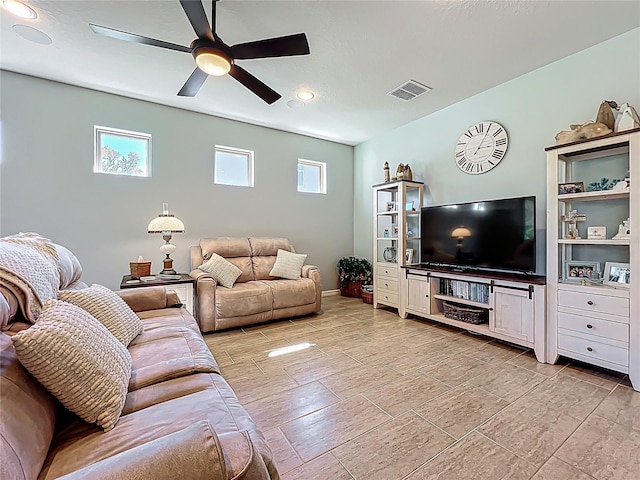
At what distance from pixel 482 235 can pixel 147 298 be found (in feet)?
10.9

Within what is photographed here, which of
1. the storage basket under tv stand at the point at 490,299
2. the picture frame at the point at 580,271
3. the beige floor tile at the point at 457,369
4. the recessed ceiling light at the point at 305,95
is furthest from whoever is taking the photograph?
the recessed ceiling light at the point at 305,95

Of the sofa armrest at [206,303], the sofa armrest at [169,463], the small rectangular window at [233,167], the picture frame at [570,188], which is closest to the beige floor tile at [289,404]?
the sofa armrest at [169,463]

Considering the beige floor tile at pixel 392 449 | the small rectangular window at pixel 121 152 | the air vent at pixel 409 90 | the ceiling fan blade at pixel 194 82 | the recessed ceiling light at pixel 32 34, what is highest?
the air vent at pixel 409 90

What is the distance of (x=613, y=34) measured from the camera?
244cm

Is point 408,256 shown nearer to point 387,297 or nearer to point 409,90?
point 387,297

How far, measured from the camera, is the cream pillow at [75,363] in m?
0.87

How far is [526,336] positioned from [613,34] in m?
2.71

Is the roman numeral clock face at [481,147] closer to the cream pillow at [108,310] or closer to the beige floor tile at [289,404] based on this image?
the beige floor tile at [289,404]

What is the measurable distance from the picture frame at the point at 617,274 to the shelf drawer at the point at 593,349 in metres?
0.48

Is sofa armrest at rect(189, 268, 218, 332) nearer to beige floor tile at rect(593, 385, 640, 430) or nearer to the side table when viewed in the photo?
the side table

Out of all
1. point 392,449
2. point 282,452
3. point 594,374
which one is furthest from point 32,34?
point 594,374

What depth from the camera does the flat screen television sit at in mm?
2758

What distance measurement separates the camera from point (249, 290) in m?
3.44

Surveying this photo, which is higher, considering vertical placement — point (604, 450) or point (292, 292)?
point (292, 292)
